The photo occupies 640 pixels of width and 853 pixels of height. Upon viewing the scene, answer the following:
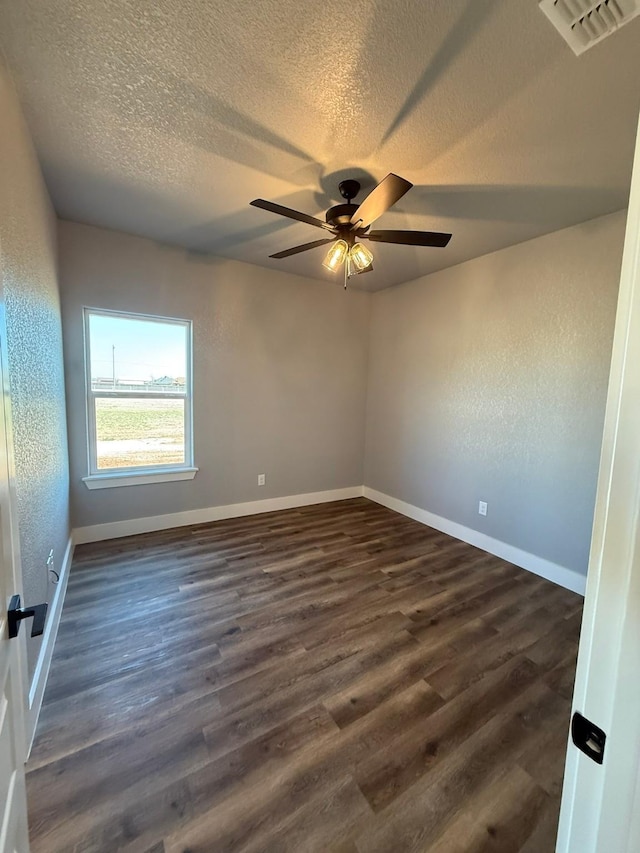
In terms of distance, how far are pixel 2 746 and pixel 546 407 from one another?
325cm

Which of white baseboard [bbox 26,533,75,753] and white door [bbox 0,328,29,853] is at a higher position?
white door [bbox 0,328,29,853]

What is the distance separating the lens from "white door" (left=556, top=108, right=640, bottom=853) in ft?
1.56

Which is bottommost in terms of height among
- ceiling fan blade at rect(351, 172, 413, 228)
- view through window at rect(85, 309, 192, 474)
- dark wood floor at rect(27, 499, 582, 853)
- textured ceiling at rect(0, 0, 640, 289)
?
dark wood floor at rect(27, 499, 582, 853)

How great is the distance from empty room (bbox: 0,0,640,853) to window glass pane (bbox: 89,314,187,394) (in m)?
0.03

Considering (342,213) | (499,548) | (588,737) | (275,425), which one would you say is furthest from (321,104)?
(499,548)

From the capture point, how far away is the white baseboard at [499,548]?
8.50 ft

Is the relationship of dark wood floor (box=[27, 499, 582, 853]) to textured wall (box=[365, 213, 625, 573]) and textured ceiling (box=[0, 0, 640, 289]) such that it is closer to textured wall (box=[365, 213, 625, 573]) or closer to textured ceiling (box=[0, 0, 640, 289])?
textured wall (box=[365, 213, 625, 573])

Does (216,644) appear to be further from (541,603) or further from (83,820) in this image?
(541,603)

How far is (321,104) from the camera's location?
1547 millimetres

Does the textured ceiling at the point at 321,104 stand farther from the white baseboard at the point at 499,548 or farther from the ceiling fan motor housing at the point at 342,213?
the white baseboard at the point at 499,548

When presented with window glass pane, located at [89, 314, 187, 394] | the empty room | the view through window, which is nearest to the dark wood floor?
the empty room

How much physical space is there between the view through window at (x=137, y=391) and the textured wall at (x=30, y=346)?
73cm

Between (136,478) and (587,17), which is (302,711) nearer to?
(136,478)

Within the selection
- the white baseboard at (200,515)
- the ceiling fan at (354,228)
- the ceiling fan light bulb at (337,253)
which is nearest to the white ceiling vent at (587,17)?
the ceiling fan at (354,228)
